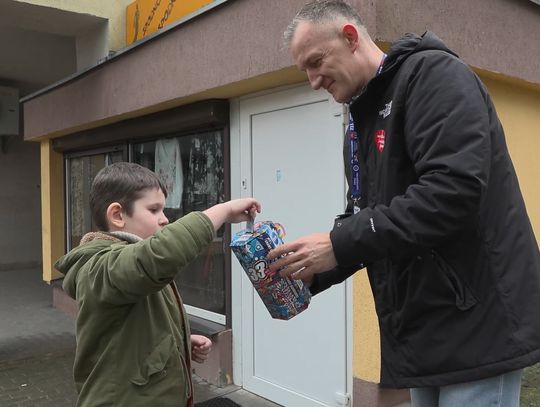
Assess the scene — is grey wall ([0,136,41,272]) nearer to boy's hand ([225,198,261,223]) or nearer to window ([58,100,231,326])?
window ([58,100,231,326])

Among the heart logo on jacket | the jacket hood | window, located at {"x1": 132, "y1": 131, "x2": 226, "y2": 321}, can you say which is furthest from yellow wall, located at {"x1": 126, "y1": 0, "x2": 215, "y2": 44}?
the heart logo on jacket

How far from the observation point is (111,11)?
6461 mm

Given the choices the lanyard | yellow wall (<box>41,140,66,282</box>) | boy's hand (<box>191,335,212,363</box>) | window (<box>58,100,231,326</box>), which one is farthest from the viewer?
yellow wall (<box>41,140,66,282</box>)

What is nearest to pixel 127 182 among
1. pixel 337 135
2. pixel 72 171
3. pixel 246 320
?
pixel 337 135

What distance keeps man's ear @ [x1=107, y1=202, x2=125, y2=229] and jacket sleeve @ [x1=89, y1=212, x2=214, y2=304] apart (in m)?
0.27

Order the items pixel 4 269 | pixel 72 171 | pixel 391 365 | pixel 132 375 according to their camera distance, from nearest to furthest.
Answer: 1. pixel 391 365
2. pixel 132 375
3. pixel 72 171
4. pixel 4 269

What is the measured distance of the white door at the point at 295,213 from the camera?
365 centimetres

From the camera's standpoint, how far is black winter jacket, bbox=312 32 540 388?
136cm

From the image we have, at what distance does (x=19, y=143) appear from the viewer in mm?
11773

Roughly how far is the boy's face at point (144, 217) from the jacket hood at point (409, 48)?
3.03 ft

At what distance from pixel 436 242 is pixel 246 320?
10.7 ft

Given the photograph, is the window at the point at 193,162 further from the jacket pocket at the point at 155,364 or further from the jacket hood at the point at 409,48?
the jacket hood at the point at 409,48

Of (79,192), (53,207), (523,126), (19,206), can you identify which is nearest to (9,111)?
(19,206)

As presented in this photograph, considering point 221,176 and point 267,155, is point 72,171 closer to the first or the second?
point 221,176
